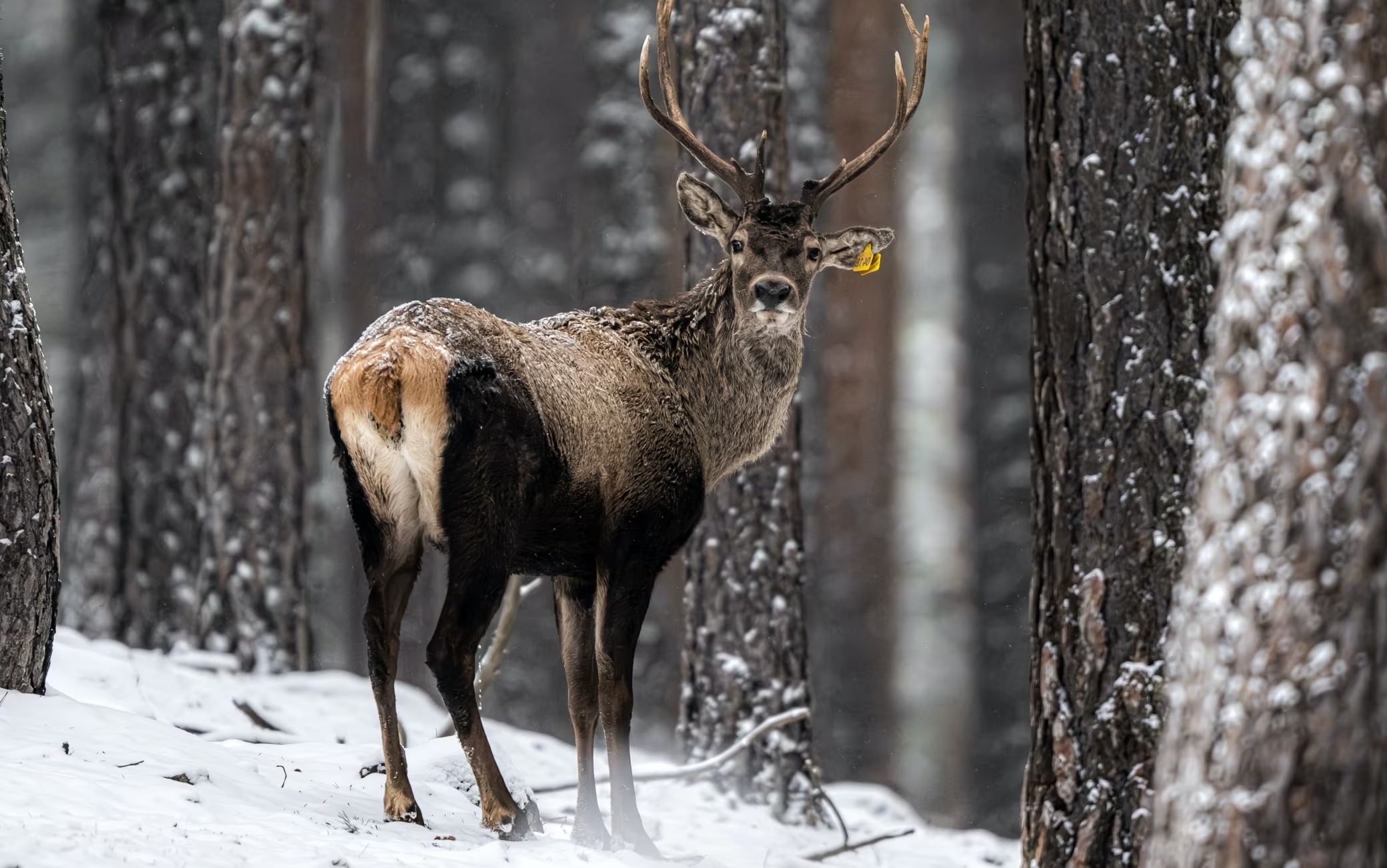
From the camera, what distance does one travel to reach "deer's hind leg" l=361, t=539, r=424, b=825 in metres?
5.39

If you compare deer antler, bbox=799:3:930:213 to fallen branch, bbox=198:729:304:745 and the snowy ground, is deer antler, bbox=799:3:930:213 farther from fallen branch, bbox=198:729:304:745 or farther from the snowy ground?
fallen branch, bbox=198:729:304:745

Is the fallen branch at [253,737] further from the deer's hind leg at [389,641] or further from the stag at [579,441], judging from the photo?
the stag at [579,441]

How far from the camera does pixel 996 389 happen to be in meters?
14.8

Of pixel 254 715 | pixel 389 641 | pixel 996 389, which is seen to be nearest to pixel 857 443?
pixel 996 389

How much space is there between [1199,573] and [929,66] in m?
14.7

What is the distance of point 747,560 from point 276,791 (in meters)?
2.99

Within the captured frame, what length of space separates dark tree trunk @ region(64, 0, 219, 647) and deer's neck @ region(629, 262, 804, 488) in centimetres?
462

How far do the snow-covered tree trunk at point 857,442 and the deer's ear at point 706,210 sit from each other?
24.6 ft

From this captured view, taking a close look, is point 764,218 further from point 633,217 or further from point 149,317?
point 633,217

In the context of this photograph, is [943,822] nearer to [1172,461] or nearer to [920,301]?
[920,301]

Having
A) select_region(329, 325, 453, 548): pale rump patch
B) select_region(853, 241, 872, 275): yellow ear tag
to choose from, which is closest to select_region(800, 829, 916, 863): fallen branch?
select_region(329, 325, 453, 548): pale rump patch

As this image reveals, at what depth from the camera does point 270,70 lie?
31.3 ft

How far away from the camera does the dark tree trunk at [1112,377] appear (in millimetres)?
4832

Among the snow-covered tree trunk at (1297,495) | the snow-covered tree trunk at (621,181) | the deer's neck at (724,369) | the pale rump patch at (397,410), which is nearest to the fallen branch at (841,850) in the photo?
the deer's neck at (724,369)
